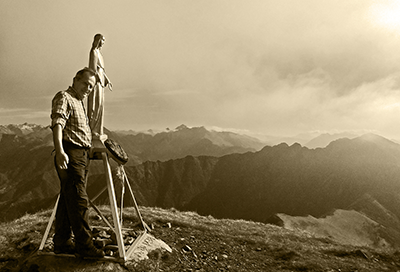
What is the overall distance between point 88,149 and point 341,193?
161 m

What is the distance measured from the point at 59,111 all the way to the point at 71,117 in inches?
15.1

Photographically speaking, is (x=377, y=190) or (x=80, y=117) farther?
(x=377, y=190)

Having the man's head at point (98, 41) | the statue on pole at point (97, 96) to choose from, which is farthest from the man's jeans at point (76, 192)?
the man's head at point (98, 41)

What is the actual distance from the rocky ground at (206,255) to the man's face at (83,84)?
3549 millimetres

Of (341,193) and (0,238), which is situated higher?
(0,238)

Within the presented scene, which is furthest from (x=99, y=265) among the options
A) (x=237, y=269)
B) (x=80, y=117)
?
(x=237, y=269)

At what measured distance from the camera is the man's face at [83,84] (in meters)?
5.95

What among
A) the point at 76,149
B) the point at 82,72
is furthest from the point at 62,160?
the point at 82,72

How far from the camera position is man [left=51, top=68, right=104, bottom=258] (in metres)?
5.52

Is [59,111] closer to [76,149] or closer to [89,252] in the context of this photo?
[76,149]

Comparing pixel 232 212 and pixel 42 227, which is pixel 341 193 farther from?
pixel 42 227

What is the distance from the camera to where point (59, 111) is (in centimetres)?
543

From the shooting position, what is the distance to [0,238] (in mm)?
8656

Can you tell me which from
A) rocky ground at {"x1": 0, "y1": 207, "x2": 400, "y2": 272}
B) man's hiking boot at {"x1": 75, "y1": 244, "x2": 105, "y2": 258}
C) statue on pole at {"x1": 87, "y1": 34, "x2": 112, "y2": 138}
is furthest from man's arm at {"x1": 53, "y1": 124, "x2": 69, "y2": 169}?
rocky ground at {"x1": 0, "y1": 207, "x2": 400, "y2": 272}
